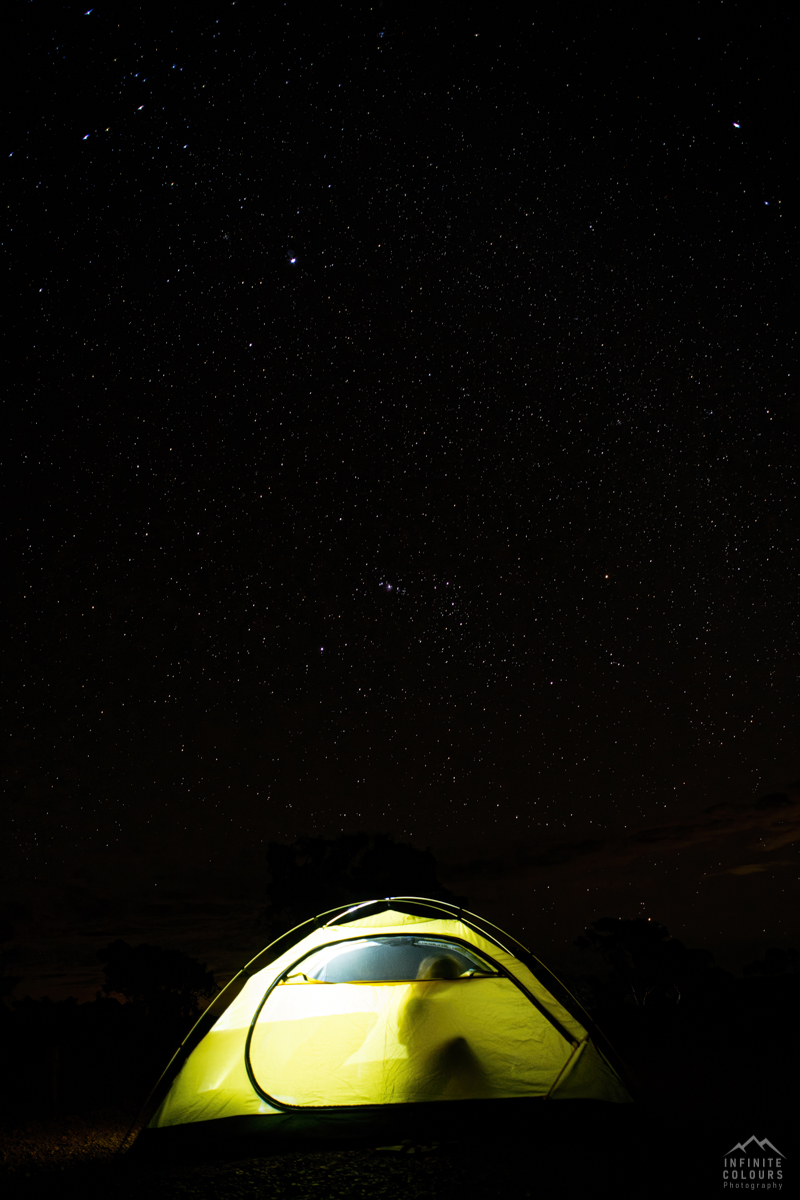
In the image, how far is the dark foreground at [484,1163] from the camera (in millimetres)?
3596

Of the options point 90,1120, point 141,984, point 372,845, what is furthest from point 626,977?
point 90,1120

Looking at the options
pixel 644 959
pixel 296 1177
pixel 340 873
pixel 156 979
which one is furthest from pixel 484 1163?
pixel 644 959

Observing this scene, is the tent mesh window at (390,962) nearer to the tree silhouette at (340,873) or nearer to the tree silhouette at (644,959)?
the tree silhouette at (340,873)

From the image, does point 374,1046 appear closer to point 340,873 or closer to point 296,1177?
point 296,1177

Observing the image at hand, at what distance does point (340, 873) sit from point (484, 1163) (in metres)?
21.0

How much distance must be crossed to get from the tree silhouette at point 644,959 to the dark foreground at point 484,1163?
24.0 metres

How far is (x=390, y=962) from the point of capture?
570 cm

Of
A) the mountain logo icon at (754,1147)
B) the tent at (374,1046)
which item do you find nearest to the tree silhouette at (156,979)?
the tent at (374,1046)

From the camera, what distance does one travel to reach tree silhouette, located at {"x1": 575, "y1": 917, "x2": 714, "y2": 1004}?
25.2 m

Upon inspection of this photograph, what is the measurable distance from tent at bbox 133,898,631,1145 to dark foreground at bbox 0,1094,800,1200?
14 centimetres

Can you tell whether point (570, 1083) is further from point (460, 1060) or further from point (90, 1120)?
point (90, 1120)

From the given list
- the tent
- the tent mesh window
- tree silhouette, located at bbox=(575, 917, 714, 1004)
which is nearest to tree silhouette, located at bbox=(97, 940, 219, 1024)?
tree silhouette, located at bbox=(575, 917, 714, 1004)

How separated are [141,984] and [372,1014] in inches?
929

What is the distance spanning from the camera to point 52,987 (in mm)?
23953
